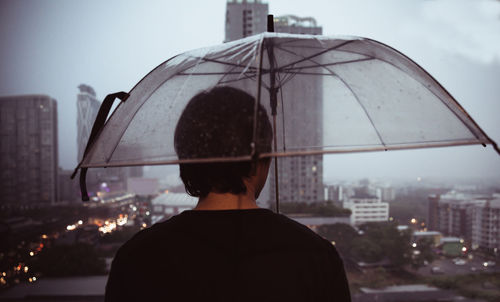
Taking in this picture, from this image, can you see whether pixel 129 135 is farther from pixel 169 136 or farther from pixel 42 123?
pixel 42 123

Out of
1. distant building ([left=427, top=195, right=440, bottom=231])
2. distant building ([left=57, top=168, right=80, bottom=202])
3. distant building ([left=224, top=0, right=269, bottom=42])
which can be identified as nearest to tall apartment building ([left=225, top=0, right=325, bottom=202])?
distant building ([left=224, top=0, right=269, bottom=42])

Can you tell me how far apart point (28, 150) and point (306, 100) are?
3.61 meters

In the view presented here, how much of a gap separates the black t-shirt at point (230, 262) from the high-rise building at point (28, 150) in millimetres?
3396

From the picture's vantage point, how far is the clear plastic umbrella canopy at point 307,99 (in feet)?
2.39

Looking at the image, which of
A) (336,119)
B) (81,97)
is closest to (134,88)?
(336,119)

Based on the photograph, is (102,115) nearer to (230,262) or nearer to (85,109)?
(230,262)

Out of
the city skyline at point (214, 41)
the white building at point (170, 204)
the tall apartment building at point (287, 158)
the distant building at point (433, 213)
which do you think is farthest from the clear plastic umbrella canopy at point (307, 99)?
the distant building at point (433, 213)

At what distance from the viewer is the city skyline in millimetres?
3109

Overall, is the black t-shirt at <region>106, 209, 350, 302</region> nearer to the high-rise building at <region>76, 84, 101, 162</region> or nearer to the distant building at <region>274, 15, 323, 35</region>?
the distant building at <region>274, 15, 323, 35</region>

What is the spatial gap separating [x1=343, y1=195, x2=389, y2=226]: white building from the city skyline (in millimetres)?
351

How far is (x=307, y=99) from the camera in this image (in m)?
0.83

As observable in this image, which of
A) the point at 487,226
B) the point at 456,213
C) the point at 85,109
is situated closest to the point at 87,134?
the point at 85,109

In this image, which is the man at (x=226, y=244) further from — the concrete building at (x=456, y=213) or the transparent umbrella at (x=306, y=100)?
the concrete building at (x=456, y=213)

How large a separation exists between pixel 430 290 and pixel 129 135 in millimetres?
3246
